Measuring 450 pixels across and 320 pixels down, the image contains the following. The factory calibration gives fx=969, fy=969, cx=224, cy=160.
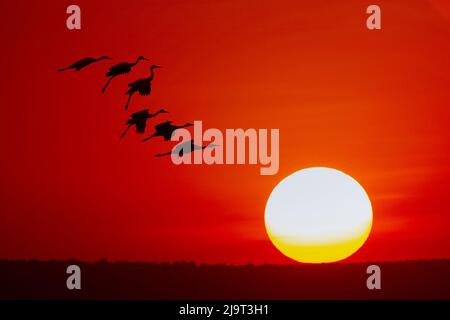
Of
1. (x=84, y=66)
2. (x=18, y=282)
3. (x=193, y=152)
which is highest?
(x=84, y=66)

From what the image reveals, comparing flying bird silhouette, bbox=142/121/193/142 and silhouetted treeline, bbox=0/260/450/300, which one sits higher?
flying bird silhouette, bbox=142/121/193/142

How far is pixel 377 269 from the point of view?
13133 mm

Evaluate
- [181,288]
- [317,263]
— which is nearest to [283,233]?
[317,263]

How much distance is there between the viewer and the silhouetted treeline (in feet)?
44.1

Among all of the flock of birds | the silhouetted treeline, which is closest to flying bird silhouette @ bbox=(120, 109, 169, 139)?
the flock of birds

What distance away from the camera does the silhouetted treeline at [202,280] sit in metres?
13.4

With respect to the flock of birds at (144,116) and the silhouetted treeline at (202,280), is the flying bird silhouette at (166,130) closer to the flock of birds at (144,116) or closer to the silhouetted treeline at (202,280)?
the flock of birds at (144,116)

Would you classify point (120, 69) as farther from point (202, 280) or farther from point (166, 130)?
point (202, 280)

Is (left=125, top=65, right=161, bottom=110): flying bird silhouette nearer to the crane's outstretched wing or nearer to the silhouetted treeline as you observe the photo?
the crane's outstretched wing

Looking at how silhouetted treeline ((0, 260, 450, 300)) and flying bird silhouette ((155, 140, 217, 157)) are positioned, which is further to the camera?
silhouetted treeline ((0, 260, 450, 300))

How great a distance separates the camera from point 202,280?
13.5 m
